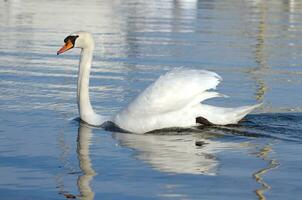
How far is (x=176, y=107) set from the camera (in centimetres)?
1093

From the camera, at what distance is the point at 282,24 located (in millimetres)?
32219

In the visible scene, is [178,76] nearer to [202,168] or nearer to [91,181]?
[202,168]

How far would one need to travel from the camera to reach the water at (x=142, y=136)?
7984 mm

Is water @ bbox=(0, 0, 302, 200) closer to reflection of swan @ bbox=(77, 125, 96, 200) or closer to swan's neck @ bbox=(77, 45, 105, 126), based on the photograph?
reflection of swan @ bbox=(77, 125, 96, 200)

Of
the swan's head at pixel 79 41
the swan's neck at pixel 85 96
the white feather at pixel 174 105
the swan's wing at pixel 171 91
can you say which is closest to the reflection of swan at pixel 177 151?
the white feather at pixel 174 105

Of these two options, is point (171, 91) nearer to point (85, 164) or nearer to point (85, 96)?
point (85, 96)

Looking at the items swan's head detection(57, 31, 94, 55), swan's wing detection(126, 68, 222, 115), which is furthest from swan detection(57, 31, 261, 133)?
swan's head detection(57, 31, 94, 55)

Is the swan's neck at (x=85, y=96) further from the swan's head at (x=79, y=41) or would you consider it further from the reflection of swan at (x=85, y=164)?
the reflection of swan at (x=85, y=164)

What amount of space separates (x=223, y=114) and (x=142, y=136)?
1.11m

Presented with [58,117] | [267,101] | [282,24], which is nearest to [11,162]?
[58,117]

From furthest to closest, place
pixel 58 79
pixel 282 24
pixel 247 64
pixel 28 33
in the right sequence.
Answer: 1. pixel 282 24
2. pixel 28 33
3. pixel 247 64
4. pixel 58 79

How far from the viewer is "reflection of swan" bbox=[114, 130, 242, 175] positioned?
8.75 m

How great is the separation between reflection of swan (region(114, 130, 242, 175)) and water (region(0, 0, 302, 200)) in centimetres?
1

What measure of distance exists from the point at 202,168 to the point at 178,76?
2.38 m
